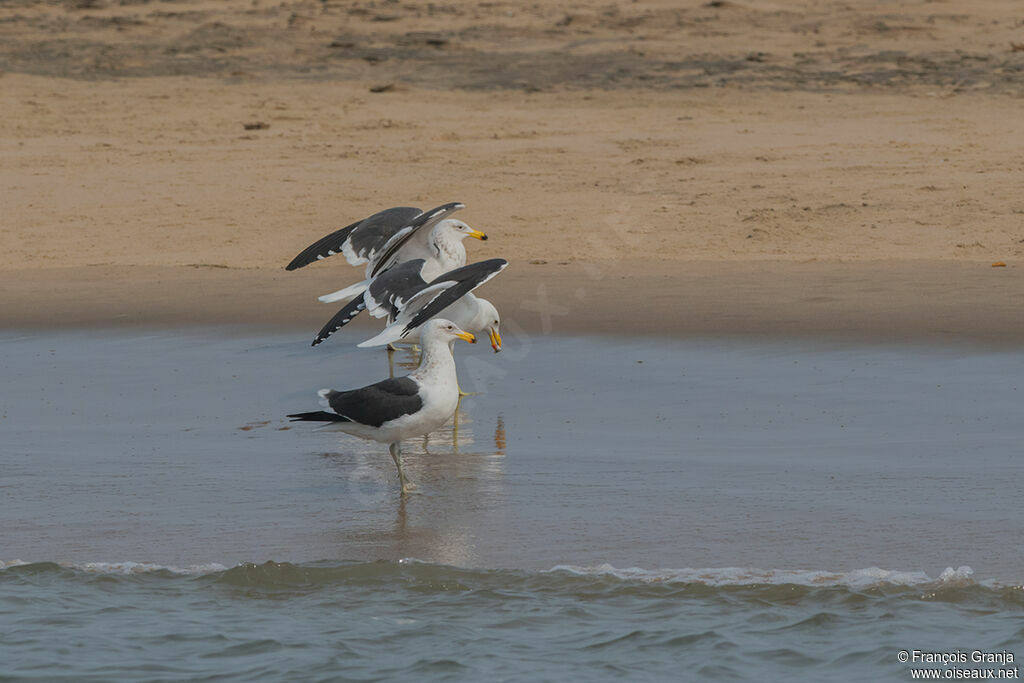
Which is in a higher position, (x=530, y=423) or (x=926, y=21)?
(x=926, y=21)

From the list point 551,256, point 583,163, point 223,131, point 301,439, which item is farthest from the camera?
point 223,131

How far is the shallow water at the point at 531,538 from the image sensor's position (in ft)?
18.7

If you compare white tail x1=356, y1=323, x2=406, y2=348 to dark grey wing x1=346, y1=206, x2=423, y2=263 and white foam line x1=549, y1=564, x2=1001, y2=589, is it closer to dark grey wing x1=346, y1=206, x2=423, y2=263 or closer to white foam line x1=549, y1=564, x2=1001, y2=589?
dark grey wing x1=346, y1=206, x2=423, y2=263

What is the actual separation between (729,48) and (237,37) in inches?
275

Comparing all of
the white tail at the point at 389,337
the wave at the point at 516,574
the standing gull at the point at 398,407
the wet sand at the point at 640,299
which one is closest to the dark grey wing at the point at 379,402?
the standing gull at the point at 398,407

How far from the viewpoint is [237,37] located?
22266mm

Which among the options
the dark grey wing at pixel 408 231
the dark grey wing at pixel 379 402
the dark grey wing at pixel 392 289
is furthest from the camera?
the dark grey wing at pixel 408 231

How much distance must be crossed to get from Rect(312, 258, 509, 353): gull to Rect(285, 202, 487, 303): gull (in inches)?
16.1

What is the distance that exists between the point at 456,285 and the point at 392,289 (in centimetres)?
74

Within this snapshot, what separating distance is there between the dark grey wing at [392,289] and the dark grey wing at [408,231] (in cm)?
44

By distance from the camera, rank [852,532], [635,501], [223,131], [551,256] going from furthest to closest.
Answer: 1. [223,131]
2. [551,256]
3. [635,501]
4. [852,532]

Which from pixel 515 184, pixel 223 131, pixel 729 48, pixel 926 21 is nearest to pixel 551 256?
pixel 515 184

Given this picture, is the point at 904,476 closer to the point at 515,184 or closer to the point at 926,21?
the point at 515,184

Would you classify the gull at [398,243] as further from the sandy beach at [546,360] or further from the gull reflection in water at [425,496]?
the gull reflection in water at [425,496]
